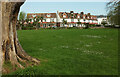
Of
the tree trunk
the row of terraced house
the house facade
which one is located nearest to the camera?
the tree trunk

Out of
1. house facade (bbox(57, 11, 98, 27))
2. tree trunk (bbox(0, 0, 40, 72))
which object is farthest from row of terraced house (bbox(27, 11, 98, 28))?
tree trunk (bbox(0, 0, 40, 72))

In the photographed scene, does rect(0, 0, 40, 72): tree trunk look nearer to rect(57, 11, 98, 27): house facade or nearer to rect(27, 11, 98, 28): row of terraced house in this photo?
rect(27, 11, 98, 28): row of terraced house

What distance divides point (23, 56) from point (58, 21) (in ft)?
288

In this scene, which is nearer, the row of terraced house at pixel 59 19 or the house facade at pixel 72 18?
the row of terraced house at pixel 59 19

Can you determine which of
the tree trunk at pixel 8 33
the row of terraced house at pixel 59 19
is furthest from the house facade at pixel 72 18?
the tree trunk at pixel 8 33

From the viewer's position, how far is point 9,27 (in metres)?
6.18

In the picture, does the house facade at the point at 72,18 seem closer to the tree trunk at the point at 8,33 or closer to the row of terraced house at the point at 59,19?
the row of terraced house at the point at 59,19

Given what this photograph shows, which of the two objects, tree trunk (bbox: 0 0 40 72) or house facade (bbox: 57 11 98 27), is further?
house facade (bbox: 57 11 98 27)

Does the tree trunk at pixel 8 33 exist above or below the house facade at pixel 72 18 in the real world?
below

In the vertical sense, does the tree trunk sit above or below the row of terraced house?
below

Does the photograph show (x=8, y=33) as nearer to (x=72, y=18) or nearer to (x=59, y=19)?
(x=59, y=19)

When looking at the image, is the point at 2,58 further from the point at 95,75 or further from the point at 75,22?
the point at 75,22

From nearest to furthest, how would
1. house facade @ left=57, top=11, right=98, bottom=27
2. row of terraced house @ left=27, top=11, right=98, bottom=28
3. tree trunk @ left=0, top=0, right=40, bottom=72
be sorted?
tree trunk @ left=0, top=0, right=40, bottom=72 < row of terraced house @ left=27, top=11, right=98, bottom=28 < house facade @ left=57, top=11, right=98, bottom=27

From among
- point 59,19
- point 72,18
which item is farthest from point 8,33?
point 72,18
